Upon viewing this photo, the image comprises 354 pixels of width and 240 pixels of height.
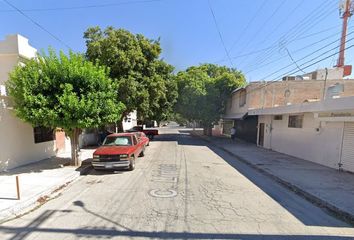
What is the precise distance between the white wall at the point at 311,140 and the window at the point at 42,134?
14.7 meters

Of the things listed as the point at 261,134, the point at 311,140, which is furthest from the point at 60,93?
the point at 261,134

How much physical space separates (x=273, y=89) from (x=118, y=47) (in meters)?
13.3

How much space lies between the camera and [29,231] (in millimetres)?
4621

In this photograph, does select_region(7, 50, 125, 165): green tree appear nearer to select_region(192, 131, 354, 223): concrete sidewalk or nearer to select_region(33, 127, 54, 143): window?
select_region(33, 127, 54, 143): window

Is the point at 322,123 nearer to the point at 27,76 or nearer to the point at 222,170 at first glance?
the point at 222,170

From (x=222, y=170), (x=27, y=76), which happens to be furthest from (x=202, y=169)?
(x=27, y=76)

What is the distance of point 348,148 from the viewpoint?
10.2m

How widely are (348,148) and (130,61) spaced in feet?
48.3

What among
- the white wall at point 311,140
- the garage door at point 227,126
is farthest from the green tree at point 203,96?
the white wall at point 311,140

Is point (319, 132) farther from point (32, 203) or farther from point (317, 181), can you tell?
point (32, 203)

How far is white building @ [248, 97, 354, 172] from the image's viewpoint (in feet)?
33.2

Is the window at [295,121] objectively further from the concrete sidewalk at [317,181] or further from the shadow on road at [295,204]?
the shadow on road at [295,204]

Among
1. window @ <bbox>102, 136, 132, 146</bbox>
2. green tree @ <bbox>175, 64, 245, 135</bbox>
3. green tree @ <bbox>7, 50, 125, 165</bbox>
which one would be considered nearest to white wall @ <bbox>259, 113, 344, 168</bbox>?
green tree @ <bbox>175, 64, 245, 135</bbox>

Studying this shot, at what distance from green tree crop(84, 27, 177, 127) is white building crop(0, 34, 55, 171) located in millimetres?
5527
